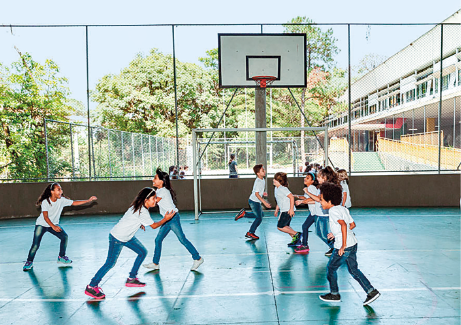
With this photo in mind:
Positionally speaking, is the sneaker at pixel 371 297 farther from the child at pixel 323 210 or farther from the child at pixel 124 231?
the child at pixel 124 231

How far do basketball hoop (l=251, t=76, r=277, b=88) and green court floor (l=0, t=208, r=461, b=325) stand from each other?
5378mm

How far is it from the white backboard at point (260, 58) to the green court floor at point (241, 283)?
5.46 meters

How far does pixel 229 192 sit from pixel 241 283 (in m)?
8.40

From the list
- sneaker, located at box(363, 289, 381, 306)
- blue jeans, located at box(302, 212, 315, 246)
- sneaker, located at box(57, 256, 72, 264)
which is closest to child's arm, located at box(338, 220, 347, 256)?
sneaker, located at box(363, 289, 381, 306)

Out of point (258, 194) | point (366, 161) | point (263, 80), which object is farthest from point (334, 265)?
point (366, 161)

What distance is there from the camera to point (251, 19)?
34.5 metres

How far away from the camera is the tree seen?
17906 millimetres

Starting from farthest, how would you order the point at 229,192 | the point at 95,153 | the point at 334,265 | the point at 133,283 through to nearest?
1. the point at 95,153
2. the point at 229,192
3. the point at 133,283
4. the point at 334,265

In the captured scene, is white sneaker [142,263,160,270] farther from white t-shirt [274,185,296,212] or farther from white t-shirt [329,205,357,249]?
white t-shirt [329,205,357,249]

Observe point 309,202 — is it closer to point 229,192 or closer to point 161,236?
point 161,236

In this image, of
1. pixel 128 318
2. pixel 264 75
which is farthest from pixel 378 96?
pixel 128 318

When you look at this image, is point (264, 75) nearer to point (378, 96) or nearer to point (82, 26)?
point (82, 26)

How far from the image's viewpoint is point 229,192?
14602 mm

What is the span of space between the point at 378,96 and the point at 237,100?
11479 mm
